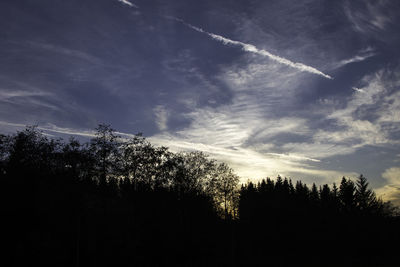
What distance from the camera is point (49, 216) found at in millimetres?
37125

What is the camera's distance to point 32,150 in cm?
4203

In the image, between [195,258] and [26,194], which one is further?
[195,258]

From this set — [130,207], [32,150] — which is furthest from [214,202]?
[32,150]

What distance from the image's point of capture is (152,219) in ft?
163

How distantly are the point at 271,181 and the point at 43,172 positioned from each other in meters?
107

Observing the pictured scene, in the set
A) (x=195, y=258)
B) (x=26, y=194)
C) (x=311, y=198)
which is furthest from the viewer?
(x=311, y=198)

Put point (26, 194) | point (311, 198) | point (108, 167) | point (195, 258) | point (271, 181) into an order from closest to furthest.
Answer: point (26, 194) → point (108, 167) → point (195, 258) → point (311, 198) → point (271, 181)

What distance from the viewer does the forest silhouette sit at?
3603 centimetres

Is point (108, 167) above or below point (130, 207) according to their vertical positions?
above

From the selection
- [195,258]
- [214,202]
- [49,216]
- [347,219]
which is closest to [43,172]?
[49,216]

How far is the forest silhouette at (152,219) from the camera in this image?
3603 centimetres

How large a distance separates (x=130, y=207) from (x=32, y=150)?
18543 millimetres

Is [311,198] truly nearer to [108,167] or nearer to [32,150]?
[108,167]

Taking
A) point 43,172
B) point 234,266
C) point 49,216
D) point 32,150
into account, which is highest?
point 32,150
